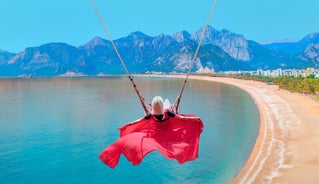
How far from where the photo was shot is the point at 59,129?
38.4 m

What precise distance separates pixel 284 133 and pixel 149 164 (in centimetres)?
1401

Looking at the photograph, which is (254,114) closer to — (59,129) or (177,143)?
(59,129)

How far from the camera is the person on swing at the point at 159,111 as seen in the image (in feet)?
28.3

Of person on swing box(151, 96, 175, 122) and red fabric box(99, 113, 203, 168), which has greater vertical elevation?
person on swing box(151, 96, 175, 122)

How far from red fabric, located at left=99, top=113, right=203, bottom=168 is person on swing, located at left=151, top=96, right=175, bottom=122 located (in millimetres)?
92

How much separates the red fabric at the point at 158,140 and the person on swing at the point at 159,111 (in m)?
0.09

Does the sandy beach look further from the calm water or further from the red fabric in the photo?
the red fabric

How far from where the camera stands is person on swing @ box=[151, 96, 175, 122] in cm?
864

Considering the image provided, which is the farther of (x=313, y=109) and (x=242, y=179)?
(x=313, y=109)

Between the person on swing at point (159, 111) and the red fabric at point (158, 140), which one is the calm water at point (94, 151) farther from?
the person on swing at point (159, 111)

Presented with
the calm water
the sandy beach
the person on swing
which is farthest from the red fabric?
the calm water

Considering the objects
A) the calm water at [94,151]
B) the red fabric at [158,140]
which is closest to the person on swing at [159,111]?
the red fabric at [158,140]

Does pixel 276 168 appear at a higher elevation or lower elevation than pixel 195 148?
lower

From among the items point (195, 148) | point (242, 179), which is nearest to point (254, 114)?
point (242, 179)
